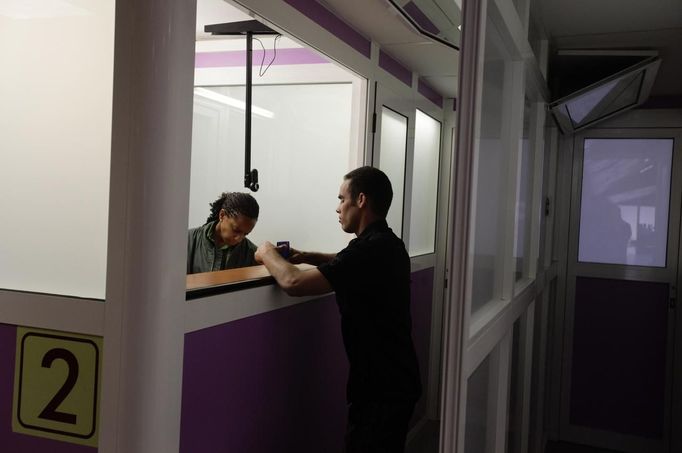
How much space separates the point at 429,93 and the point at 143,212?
3801 mm

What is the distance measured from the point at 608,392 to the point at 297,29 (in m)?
3.50

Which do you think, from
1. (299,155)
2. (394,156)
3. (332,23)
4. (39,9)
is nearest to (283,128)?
(299,155)

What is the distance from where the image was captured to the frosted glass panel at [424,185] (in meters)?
4.81

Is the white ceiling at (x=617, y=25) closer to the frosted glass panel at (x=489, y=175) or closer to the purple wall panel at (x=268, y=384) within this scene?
the frosted glass panel at (x=489, y=175)

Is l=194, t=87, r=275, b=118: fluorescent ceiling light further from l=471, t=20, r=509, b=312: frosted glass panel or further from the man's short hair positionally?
l=471, t=20, r=509, b=312: frosted glass panel

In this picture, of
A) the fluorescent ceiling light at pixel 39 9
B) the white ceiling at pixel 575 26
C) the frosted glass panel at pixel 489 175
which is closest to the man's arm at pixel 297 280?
the frosted glass panel at pixel 489 175

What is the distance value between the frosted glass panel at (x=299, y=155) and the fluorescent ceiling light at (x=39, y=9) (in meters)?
2.63

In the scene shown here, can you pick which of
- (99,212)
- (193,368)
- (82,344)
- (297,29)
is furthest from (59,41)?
(297,29)

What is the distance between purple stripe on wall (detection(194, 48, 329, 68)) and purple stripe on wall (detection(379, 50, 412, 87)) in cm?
38

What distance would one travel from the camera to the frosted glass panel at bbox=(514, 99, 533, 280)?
2.32 metres

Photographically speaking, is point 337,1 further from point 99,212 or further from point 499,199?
point 99,212

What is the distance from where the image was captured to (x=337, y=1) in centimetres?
308

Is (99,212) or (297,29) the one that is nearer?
(99,212)

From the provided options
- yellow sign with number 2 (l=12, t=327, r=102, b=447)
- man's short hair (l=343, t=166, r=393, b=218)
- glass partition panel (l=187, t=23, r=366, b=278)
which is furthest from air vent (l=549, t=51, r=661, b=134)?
yellow sign with number 2 (l=12, t=327, r=102, b=447)
